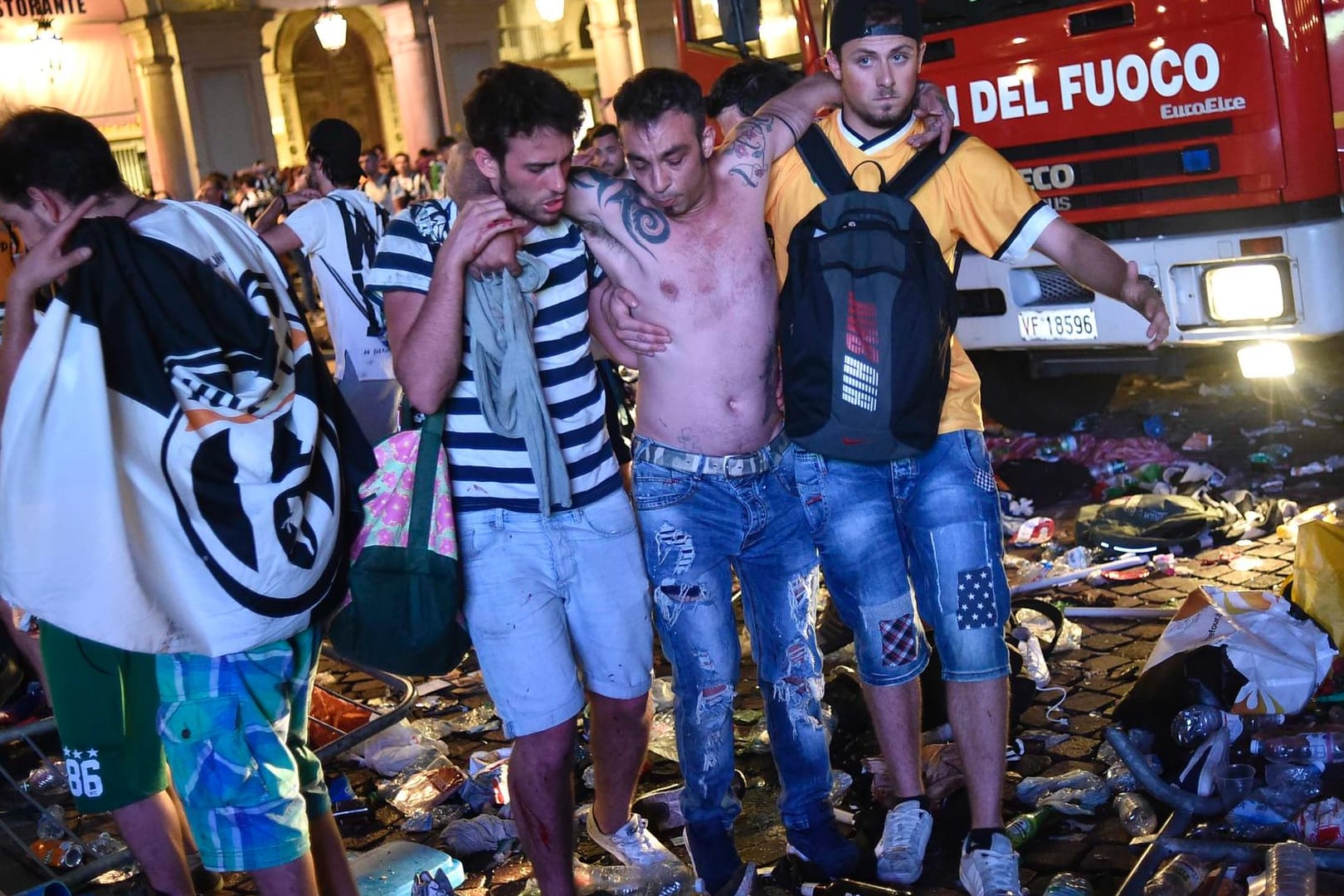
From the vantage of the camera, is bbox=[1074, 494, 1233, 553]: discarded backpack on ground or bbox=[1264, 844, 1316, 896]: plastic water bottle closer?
bbox=[1264, 844, 1316, 896]: plastic water bottle

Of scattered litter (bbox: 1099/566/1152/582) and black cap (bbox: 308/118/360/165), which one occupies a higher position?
black cap (bbox: 308/118/360/165)

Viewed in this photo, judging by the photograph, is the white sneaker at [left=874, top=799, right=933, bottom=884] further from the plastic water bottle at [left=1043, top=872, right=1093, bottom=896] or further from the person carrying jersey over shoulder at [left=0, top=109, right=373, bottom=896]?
the person carrying jersey over shoulder at [left=0, top=109, right=373, bottom=896]

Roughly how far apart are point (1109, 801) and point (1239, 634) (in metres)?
0.72

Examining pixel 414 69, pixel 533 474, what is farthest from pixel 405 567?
pixel 414 69

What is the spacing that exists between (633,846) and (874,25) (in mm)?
2369

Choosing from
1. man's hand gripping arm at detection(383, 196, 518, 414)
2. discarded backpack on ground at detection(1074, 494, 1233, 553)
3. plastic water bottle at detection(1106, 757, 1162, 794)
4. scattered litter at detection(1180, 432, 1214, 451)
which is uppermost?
man's hand gripping arm at detection(383, 196, 518, 414)

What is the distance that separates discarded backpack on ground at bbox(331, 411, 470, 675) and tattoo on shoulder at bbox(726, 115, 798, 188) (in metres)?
1.10

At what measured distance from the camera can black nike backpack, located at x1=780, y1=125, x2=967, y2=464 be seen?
3.73 meters

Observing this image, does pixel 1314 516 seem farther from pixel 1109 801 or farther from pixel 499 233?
pixel 499 233

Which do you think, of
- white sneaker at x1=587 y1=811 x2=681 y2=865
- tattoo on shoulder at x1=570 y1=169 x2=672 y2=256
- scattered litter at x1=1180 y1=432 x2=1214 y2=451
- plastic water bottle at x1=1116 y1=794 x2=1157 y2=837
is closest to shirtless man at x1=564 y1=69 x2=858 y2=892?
tattoo on shoulder at x1=570 y1=169 x2=672 y2=256

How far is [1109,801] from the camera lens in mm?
4215

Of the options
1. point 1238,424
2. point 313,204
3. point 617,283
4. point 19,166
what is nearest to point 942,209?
point 617,283

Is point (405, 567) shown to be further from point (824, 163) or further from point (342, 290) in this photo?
point (342, 290)

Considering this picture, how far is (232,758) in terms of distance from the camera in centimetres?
319
